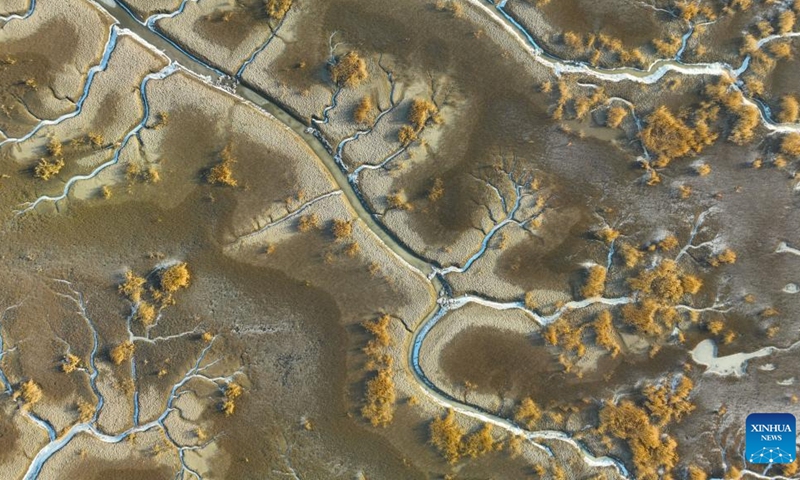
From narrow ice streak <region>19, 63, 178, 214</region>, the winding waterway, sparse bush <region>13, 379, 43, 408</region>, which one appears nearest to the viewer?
sparse bush <region>13, 379, 43, 408</region>

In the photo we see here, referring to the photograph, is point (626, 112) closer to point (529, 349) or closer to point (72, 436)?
point (529, 349)

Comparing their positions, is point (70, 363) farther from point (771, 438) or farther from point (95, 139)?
point (771, 438)

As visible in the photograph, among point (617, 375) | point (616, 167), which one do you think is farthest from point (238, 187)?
point (617, 375)

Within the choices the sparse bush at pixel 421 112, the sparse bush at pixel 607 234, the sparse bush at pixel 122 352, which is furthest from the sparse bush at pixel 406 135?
the sparse bush at pixel 122 352

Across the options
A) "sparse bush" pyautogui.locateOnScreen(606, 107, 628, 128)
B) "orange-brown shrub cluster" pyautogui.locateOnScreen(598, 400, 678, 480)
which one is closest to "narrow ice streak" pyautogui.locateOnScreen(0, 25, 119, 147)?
"sparse bush" pyautogui.locateOnScreen(606, 107, 628, 128)

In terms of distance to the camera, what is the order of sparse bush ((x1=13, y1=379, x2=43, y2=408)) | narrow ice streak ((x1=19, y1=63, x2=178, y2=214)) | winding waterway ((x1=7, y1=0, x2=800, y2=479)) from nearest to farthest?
1. sparse bush ((x1=13, y1=379, x2=43, y2=408))
2. narrow ice streak ((x1=19, y1=63, x2=178, y2=214))
3. winding waterway ((x1=7, y1=0, x2=800, y2=479))

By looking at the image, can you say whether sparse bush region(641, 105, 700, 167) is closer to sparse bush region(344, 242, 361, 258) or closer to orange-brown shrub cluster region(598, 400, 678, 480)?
orange-brown shrub cluster region(598, 400, 678, 480)

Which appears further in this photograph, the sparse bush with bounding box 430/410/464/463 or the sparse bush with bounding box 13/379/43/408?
the sparse bush with bounding box 430/410/464/463
